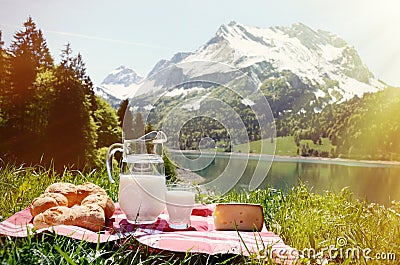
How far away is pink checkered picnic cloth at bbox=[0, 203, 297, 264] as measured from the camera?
3.28ft

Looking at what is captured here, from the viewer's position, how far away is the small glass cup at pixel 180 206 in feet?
4.11

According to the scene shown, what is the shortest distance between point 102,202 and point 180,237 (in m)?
0.31

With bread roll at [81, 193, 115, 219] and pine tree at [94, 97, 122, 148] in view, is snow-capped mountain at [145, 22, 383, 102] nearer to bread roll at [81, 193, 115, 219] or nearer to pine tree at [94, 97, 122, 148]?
pine tree at [94, 97, 122, 148]

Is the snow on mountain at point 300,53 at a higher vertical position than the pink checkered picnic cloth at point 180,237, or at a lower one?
higher

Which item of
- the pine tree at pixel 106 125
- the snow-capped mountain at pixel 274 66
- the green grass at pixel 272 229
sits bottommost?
the green grass at pixel 272 229

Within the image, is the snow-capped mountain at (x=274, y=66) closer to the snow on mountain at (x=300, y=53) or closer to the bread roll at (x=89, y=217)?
the snow on mountain at (x=300, y=53)

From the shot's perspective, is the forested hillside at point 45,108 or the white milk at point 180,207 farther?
the forested hillside at point 45,108

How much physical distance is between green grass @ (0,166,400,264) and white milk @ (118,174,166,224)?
0.72 feet

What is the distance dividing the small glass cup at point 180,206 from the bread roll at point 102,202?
18 cm

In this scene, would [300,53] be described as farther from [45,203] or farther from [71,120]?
[45,203]

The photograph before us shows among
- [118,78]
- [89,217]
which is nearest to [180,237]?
[89,217]

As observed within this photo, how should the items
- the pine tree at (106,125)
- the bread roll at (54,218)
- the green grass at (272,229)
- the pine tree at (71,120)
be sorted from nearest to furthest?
the green grass at (272,229) < the bread roll at (54,218) < the pine tree at (71,120) < the pine tree at (106,125)

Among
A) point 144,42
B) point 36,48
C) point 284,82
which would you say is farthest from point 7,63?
point 284,82

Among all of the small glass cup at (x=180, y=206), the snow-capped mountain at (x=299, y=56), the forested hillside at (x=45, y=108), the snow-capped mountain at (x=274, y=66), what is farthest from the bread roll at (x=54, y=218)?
the snow-capped mountain at (x=299, y=56)
